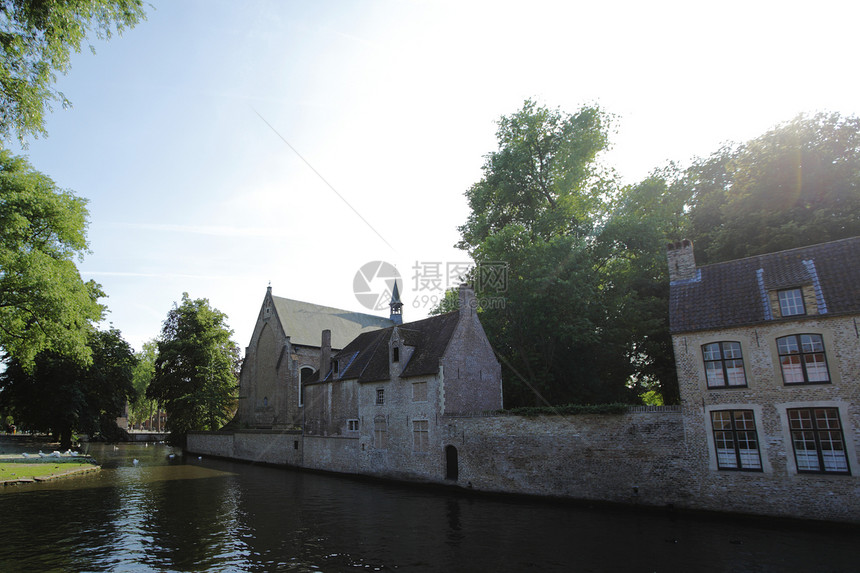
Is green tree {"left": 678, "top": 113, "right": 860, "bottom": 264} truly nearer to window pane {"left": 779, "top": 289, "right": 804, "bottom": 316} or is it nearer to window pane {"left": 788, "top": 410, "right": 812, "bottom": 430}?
window pane {"left": 779, "top": 289, "right": 804, "bottom": 316}

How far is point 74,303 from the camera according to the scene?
24.4 m

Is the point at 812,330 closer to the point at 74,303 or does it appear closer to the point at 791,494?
the point at 791,494

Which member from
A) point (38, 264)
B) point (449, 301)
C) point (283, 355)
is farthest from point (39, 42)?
point (283, 355)

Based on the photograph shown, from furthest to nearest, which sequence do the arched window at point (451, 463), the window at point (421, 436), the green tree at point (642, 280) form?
the green tree at point (642, 280)
the window at point (421, 436)
the arched window at point (451, 463)

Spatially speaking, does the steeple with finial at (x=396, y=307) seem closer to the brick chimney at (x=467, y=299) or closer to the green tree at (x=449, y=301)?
the green tree at (x=449, y=301)

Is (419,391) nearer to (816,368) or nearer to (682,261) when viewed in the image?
(682,261)

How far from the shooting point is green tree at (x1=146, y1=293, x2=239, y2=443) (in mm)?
45875

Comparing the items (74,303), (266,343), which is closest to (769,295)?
(74,303)

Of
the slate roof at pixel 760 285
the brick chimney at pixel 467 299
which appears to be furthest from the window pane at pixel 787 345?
the brick chimney at pixel 467 299

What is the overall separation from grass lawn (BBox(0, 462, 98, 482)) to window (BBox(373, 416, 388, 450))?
661 inches

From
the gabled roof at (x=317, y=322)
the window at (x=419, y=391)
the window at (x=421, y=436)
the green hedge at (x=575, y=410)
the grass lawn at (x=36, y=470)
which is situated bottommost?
the grass lawn at (x=36, y=470)

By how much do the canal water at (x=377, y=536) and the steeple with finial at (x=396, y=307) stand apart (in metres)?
33.3

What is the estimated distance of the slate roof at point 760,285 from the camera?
625 inches

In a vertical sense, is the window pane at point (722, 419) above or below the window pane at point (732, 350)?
below
